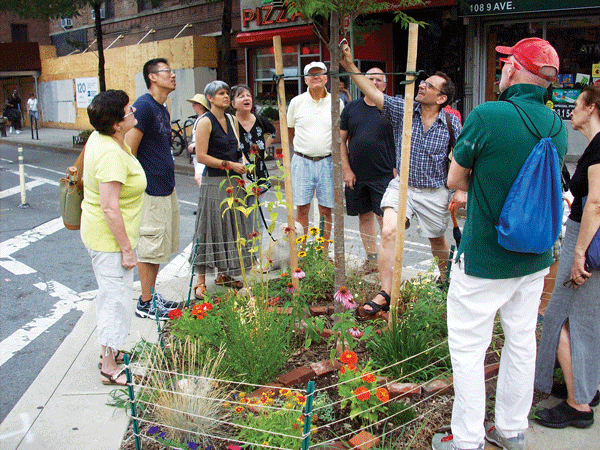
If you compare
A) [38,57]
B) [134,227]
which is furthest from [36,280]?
[38,57]

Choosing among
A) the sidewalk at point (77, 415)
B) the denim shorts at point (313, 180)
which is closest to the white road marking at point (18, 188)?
the denim shorts at point (313, 180)

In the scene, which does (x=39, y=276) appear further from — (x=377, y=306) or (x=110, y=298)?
(x=377, y=306)

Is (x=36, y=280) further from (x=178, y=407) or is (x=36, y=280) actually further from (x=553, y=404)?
(x=553, y=404)

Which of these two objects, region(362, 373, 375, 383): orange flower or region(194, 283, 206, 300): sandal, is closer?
region(362, 373, 375, 383): orange flower

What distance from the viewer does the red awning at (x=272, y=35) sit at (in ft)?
55.0

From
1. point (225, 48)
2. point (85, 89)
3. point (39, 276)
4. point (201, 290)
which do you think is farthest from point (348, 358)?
point (85, 89)

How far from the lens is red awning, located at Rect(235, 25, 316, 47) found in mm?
16750

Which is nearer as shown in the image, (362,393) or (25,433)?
(362,393)

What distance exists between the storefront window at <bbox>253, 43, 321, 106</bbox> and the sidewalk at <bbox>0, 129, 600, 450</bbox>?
45.3 feet

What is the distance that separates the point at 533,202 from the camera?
95.7 inches

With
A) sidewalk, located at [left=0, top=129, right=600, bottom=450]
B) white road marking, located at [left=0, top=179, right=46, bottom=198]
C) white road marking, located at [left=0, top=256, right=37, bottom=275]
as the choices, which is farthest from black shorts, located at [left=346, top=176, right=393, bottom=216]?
white road marking, located at [left=0, top=179, right=46, bottom=198]

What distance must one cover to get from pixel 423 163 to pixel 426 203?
31 cm

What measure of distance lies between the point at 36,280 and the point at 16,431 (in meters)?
3.54

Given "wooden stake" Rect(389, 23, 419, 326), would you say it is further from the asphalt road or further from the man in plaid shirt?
the asphalt road
